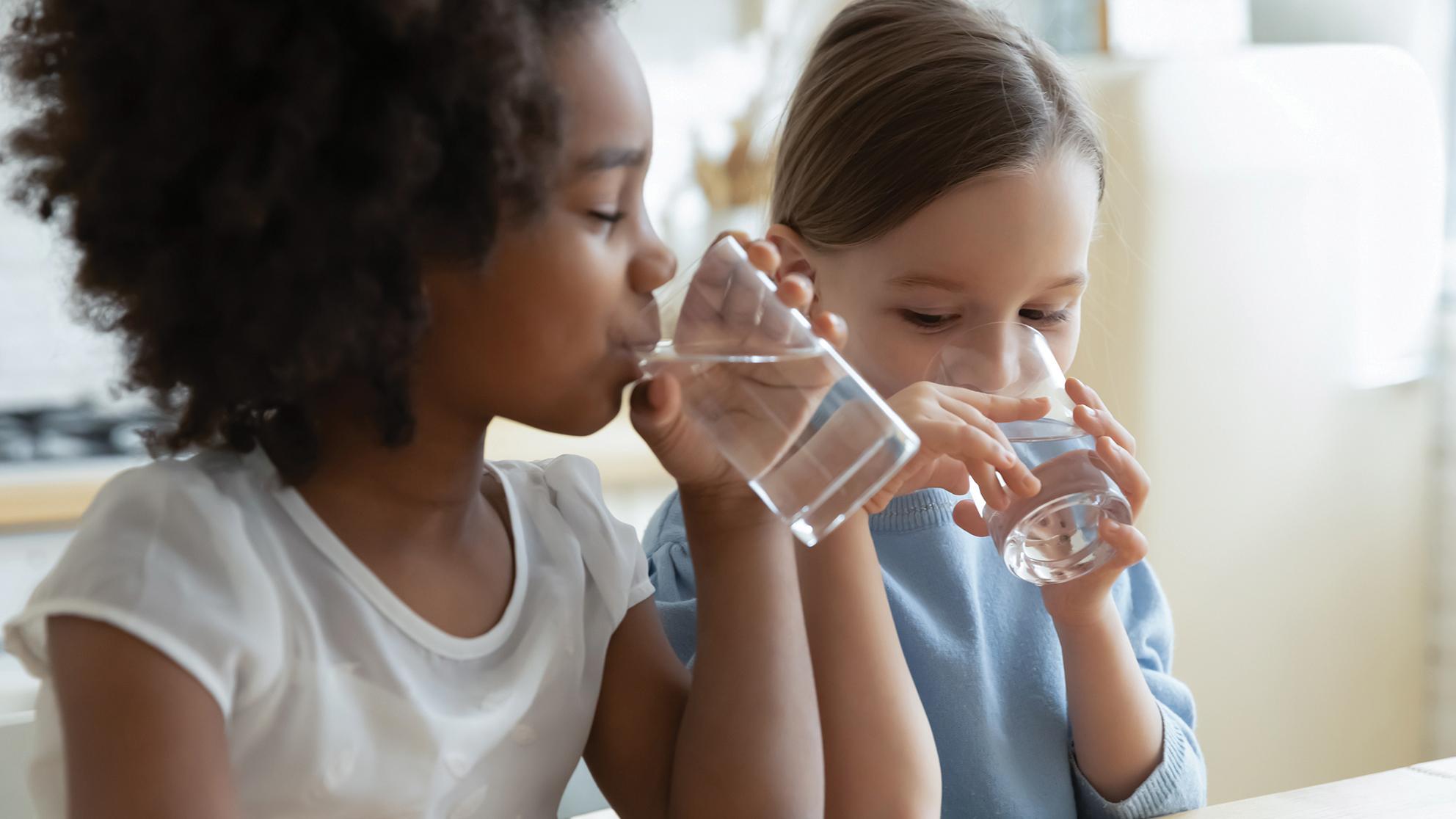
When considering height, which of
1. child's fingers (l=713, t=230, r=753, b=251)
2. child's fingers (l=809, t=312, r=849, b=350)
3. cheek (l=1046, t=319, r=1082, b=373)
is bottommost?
cheek (l=1046, t=319, r=1082, b=373)

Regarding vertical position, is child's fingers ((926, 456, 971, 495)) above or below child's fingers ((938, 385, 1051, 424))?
below

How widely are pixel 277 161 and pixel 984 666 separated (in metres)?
0.78

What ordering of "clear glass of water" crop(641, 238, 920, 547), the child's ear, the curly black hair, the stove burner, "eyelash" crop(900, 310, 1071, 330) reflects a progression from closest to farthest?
1. the curly black hair
2. "clear glass of water" crop(641, 238, 920, 547)
3. "eyelash" crop(900, 310, 1071, 330)
4. the child's ear
5. the stove burner

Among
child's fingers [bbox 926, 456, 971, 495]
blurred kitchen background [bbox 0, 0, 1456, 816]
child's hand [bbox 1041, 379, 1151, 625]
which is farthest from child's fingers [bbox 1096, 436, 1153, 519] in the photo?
blurred kitchen background [bbox 0, 0, 1456, 816]

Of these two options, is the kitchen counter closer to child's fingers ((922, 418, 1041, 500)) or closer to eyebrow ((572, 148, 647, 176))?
child's fingers ((922, 418, 1041, 500))

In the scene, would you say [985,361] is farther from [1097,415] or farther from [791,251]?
[791,251]

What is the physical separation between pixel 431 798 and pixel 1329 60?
6.61ft

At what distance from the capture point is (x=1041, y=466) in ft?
3.10

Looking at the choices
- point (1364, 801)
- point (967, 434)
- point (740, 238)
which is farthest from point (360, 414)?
point (1364, 801)

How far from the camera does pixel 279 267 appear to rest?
653 mm

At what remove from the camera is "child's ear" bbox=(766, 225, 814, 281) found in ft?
3.90

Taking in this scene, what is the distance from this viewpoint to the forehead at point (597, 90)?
0.72 m

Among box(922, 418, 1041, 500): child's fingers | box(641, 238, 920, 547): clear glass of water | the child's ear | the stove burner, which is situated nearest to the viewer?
box(641, 238, 920, 547): clear glass of water

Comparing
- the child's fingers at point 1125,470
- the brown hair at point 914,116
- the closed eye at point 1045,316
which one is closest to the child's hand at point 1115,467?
the child's fingers at point 1125,470
